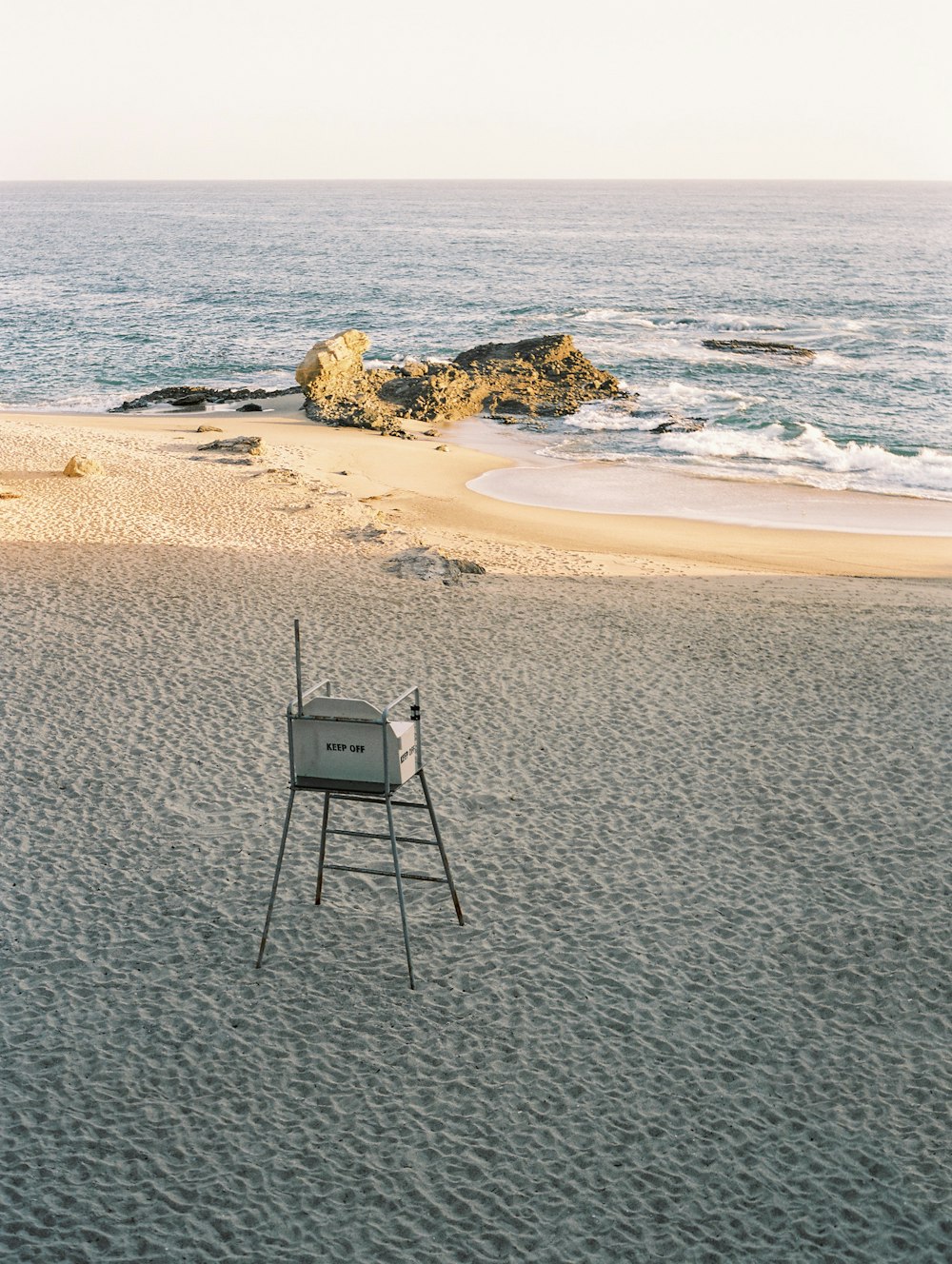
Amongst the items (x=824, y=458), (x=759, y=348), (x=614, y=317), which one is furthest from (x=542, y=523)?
(x=614, y=317)

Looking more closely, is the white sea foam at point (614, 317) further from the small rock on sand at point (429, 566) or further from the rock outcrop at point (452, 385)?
the small rock on sand at point (429, 566)

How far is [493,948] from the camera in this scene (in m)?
7.76

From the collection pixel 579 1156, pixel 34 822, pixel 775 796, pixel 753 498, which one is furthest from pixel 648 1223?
pixel 753 498

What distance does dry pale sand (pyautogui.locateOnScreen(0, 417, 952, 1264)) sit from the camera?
224 inches

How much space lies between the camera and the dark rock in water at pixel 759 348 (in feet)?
143

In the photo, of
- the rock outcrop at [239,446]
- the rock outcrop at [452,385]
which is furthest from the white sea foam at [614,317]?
the rock outcrop at [239,446]

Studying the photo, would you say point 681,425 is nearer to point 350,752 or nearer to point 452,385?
point 452,385

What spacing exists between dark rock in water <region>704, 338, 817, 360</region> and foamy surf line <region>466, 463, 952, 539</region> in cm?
2019

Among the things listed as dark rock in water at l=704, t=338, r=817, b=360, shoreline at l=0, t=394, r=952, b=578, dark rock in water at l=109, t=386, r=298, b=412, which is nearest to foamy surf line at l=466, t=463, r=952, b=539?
shoreline at l=0, t=394, r=952, b=578

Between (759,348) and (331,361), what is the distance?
20048 mm

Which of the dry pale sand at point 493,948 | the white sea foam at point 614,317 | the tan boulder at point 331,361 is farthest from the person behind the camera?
the white sea foam at point 614,317

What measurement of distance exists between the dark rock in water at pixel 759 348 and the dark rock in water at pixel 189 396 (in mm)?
18437

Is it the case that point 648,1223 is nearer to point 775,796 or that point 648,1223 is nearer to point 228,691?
point 775,796

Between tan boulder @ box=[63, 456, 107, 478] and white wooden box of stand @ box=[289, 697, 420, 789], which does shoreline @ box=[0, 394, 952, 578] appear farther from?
white wooden box of stand @ box=[289, 697, 420, 789]
